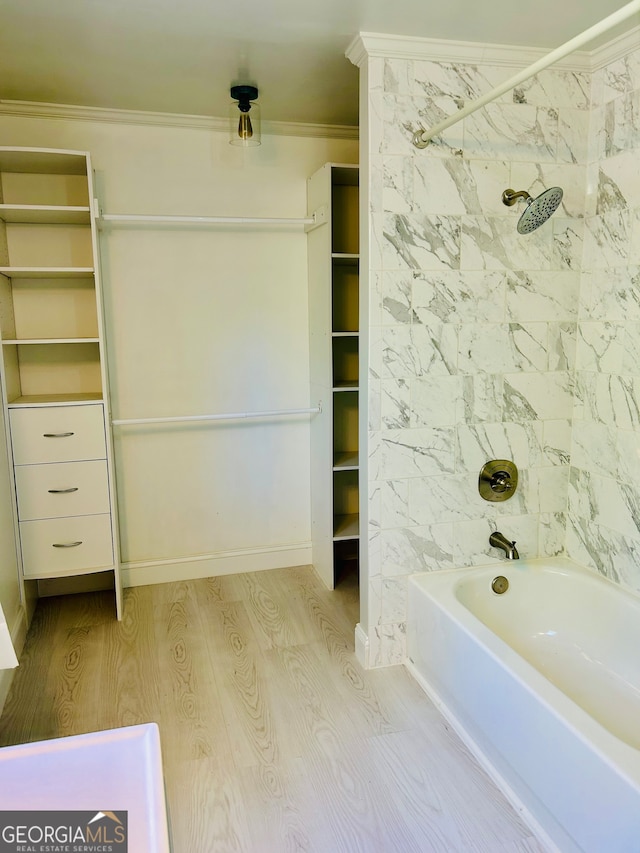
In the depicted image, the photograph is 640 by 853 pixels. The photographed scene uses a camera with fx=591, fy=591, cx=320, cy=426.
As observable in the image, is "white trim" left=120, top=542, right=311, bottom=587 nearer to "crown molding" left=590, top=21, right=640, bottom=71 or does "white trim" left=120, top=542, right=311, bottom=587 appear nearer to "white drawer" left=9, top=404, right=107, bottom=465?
"white drawer" left=9, top=404, right=107, bottom=465

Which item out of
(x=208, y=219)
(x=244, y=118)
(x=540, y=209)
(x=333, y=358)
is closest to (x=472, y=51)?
(x=540, y=209)

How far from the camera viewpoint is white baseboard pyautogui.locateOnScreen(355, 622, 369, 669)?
7.70 feet

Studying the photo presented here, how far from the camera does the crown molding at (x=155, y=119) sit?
262 cm

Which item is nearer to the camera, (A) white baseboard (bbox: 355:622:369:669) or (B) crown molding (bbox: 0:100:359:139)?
(A) white baseboard (bbox: 355:622:369:669)

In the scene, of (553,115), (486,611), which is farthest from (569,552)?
(553,115)

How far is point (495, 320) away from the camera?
228 cm

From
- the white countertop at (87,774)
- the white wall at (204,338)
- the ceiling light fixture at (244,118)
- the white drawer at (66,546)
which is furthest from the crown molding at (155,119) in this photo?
the white countertop at (87,774)

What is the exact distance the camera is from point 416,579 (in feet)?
7.56

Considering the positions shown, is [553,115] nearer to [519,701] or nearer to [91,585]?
[519,701]

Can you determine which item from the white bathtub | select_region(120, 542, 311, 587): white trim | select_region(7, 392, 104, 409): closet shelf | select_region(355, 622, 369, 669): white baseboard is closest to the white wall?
select_region(120, 542, 311, 587): white trim

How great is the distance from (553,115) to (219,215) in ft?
5.21

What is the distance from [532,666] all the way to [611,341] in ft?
3.95

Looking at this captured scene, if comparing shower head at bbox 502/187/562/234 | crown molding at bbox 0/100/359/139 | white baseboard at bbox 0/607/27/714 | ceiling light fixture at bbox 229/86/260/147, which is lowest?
white baseboard at bbox 0/607/27/714

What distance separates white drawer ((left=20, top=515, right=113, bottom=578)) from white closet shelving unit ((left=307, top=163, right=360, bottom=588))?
1077 mm
